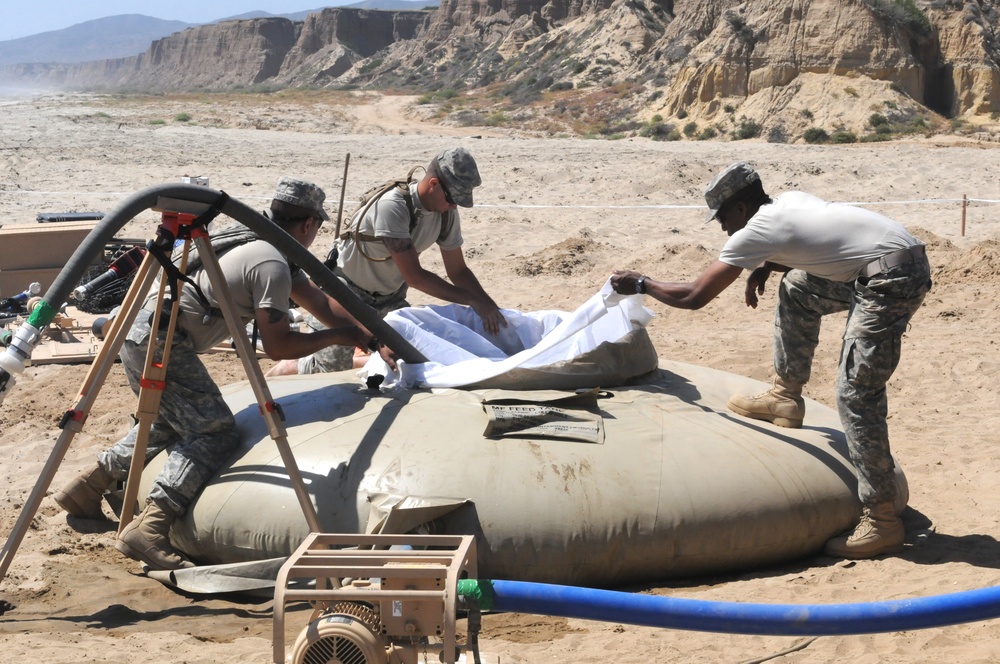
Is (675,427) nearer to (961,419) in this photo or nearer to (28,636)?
(28,636)

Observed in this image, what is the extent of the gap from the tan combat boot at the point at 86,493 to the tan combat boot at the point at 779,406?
2825 millimetres

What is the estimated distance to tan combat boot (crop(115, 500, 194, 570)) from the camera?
4.40m

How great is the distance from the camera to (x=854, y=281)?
459 cm

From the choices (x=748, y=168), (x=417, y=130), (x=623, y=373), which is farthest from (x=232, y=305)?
(x=417, y=130)

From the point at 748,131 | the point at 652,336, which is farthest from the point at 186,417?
the point at 748,131

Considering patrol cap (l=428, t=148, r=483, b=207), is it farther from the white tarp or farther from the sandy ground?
the sandy ground

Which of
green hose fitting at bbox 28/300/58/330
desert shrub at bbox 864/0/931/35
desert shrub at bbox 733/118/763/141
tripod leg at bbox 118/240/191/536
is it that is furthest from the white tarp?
desert shrub at bbox 864/0/931/35

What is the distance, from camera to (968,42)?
28.0 metres

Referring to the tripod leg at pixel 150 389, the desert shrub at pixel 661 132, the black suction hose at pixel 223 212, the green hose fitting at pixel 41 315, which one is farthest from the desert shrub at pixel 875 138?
the green hose fitting at pixel 41 315

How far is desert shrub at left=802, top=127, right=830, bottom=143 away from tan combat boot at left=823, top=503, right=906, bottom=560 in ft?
67.0

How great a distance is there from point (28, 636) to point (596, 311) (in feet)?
8.41

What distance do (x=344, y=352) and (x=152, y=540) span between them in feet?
5.39

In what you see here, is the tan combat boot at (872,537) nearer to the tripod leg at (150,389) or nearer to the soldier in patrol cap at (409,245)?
the soldier in patrol cap at (409,245)

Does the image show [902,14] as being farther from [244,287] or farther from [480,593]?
[480,593]
